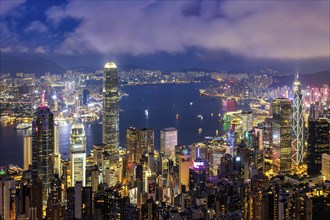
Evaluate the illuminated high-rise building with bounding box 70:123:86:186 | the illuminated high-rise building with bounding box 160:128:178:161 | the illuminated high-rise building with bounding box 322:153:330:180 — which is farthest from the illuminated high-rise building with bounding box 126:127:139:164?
the illuminated high-rise building with bounding box 322:153:330:180

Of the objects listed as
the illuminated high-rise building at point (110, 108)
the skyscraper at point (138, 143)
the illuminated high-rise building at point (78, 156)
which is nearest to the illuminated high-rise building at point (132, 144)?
the skyscraper at point (138, 143)

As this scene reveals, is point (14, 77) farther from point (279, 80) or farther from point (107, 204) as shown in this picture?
point (279, 80)

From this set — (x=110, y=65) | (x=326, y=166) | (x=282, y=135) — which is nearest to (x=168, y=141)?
(x=282, y=135)

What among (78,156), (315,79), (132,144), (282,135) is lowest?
(78,156)

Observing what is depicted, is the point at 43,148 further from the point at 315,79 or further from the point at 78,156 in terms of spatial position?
the point at 315,79

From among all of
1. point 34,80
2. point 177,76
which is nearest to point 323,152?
point 34,80
